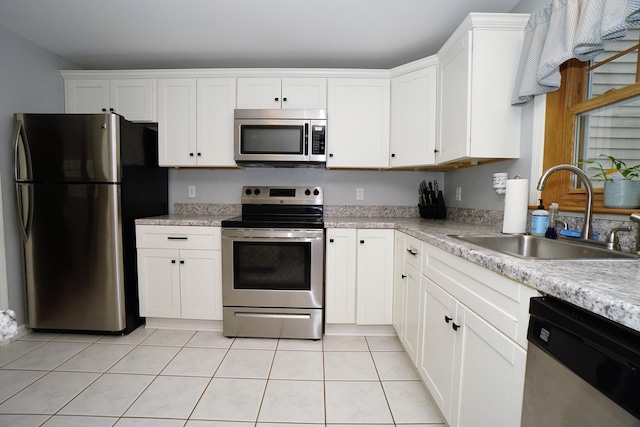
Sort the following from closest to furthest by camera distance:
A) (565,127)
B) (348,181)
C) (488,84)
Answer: (565,127) → (488,84) → (348,181)

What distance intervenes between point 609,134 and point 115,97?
133 inches

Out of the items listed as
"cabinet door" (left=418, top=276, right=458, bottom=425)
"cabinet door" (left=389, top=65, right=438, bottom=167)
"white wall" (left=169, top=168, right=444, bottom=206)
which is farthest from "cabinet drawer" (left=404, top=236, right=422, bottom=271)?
"white wall" (left=169, top=168, right=444, bottom=206)

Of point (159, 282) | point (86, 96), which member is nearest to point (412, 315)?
point (159, 282)

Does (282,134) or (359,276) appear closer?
(359,276)

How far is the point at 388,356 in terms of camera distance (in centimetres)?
198

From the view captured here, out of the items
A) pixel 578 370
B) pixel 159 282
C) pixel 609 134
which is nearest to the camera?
pixel 578 370

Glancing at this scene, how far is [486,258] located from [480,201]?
1277 mm

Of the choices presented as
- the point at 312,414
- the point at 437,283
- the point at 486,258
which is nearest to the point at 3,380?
the point at 312,414

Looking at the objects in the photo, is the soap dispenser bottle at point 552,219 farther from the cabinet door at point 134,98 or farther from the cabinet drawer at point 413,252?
the cabinet door at point 134,98

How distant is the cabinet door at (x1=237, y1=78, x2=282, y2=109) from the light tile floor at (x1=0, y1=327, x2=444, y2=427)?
1.91m

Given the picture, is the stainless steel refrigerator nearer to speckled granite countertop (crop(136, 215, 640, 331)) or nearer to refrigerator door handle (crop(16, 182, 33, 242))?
refrigerator door handle (crop(16, 182, 33, 242))

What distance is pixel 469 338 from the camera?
1104 millimetres

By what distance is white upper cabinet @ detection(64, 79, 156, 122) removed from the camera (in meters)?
2.44

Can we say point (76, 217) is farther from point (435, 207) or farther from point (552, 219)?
point (552, 219)
